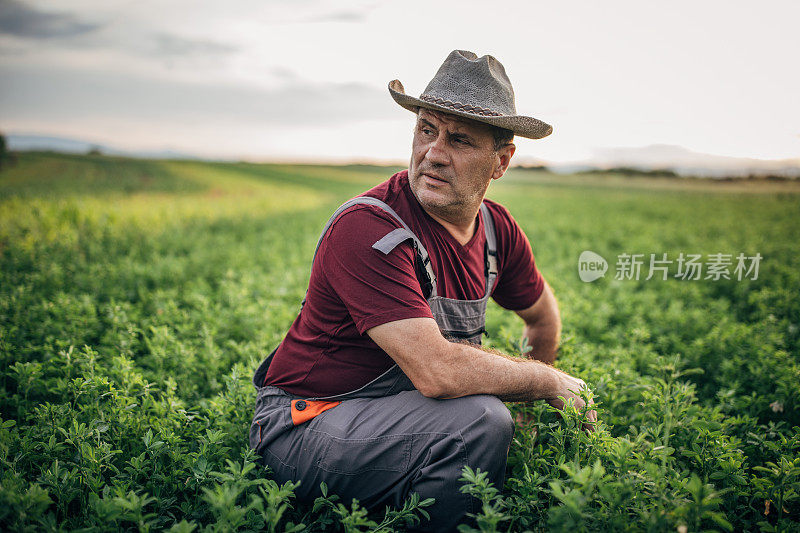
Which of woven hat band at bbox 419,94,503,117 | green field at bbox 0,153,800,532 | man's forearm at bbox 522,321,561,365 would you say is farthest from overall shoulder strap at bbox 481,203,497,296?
woven hat band at bbox 419,94,503,117

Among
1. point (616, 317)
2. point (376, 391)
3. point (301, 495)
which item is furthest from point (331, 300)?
point (616, 317)

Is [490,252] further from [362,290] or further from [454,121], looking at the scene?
[362,290]

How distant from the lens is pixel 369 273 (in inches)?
82.4

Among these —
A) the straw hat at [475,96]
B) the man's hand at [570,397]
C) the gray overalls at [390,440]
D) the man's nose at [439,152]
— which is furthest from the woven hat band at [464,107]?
the man's hand at [570,397]

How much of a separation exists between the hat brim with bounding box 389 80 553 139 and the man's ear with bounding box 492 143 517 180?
9 cm

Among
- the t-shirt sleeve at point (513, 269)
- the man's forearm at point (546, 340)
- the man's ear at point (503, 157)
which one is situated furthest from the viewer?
the man's forearm at point (546, 340)

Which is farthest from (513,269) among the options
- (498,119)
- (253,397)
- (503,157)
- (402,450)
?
(253,397)

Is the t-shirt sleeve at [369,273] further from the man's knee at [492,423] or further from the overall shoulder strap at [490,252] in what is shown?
the overall shoulder strap at [490,252]

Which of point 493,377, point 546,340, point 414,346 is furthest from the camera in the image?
point 546,340

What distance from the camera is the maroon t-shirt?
209 centimetres

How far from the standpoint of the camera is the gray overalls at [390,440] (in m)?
2.04

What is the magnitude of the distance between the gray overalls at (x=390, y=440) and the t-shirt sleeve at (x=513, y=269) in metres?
0.81

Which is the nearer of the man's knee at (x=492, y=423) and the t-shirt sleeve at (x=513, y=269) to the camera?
the man's knee at (x=492, y=423)

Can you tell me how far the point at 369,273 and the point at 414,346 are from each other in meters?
0.38
